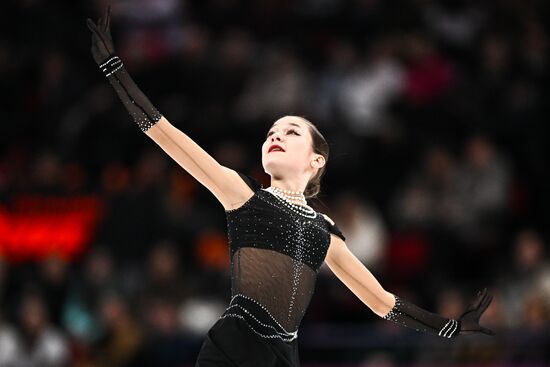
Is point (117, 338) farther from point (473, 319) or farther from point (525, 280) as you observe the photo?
point (473, 319)

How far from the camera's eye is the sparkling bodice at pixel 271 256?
15.1 ft

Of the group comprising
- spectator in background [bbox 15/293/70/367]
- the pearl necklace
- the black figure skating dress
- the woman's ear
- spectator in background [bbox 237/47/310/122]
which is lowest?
spectator in background [bbox 15/293/70/367]

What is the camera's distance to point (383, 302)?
5.11m

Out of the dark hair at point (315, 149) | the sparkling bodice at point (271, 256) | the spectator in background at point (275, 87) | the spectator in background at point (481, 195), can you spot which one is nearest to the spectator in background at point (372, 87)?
the spectator in background at point (275, 87)

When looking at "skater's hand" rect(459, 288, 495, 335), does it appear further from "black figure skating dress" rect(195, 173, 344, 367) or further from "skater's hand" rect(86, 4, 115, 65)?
"skater's hand" rect(86, 4, 115, 65)

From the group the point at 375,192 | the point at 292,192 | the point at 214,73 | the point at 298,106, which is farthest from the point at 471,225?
the point at 292,192

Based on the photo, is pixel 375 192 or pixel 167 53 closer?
pixel 375 192

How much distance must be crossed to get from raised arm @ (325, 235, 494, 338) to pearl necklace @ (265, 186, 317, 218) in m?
0.22

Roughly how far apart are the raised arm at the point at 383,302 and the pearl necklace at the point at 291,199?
0.73 feet

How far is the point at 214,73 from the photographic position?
11242mm

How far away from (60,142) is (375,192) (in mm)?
3416

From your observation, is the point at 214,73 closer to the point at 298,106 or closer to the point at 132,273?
the point at 298,106

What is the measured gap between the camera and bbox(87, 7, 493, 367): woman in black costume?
14.8 feet

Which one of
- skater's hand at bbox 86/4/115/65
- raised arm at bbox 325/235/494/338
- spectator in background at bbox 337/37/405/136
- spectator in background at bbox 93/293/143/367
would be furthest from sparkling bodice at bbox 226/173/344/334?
spectator in background at bbox 337/37/405/136
